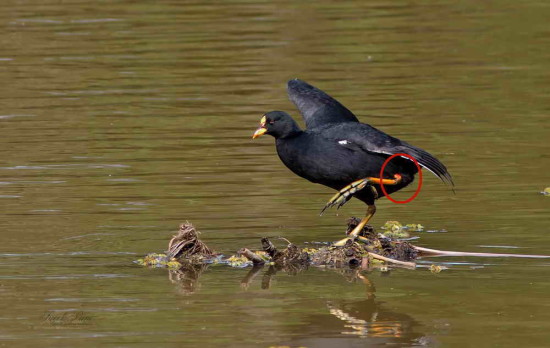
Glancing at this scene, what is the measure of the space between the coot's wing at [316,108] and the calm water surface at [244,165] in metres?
0.85

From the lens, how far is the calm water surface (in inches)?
322

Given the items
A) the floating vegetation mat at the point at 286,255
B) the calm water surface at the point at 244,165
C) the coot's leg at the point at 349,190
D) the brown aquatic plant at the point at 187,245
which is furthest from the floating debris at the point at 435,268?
the brown aquatic plant at the point at 187,245

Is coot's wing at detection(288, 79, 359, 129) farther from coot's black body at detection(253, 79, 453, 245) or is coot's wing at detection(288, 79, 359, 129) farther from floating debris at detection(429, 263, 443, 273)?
floating debris at detection(429, 263, 443, 273)

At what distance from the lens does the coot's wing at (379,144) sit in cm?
980

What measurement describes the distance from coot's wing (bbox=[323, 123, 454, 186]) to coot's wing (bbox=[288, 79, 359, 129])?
37.9 inches

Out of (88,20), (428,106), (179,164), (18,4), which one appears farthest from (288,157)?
(18,4)

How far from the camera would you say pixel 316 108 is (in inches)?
451

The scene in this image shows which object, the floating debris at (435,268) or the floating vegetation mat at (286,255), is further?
the floating vegetation mat at (286,255)

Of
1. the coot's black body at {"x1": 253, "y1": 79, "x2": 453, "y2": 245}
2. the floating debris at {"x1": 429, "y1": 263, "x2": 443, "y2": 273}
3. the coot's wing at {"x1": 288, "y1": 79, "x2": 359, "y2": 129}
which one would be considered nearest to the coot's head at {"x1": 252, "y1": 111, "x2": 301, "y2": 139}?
the coot's black body at {"x1": 253, "y1": 79, "x2": 453, "y2": 245}

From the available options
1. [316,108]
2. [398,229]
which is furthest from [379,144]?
[316,108]

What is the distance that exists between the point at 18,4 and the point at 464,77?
1145 cm

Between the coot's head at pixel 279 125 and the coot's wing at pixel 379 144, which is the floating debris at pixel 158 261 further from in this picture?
the coot's wing at pixel 379 144

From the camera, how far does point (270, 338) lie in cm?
765

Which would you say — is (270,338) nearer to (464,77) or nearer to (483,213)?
(483,213)
